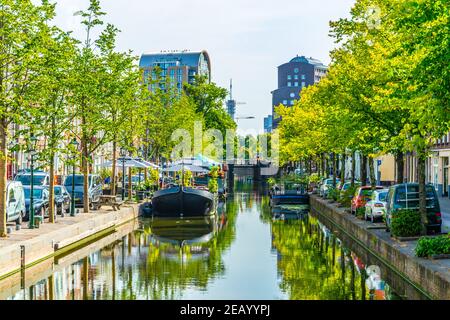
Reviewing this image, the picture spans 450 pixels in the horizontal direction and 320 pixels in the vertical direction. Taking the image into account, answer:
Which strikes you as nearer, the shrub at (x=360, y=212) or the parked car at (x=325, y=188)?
the shrub at (x=360, y=212)

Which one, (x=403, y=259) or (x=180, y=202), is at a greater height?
(x=180, y=202)

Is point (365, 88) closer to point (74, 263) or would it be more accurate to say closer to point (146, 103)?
point (74, 263)

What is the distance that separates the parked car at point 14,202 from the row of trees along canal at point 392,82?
1369 centimetres

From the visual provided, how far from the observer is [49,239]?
28.8 meters

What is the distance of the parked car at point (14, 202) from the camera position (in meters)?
33.5

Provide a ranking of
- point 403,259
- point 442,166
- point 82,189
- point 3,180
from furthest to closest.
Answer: point 442,166
point 82,189
point 3,180
point 403,259

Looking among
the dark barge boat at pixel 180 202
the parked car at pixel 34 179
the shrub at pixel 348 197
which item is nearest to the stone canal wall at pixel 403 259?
the shrub at pixel 348 197

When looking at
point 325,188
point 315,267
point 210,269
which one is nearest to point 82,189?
point 325,188

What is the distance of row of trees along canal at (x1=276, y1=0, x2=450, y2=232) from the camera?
1908cm

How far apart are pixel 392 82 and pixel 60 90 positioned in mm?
13748

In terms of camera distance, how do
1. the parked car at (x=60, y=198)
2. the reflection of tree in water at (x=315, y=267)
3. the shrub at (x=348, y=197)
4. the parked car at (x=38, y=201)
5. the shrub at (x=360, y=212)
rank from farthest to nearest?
the shrub at (x=348, y=197)
the parked car at (x=60, y=198)
the shrub at (x=360, y=212)
the parked car at (x=38, y=201)
the reflection of tree in water at (x=315, y=267)

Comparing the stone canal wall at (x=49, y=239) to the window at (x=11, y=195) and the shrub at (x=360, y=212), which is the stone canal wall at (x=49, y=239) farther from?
the shrub at (x=360, y=212)

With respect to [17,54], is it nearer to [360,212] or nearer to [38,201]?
[38,201]
